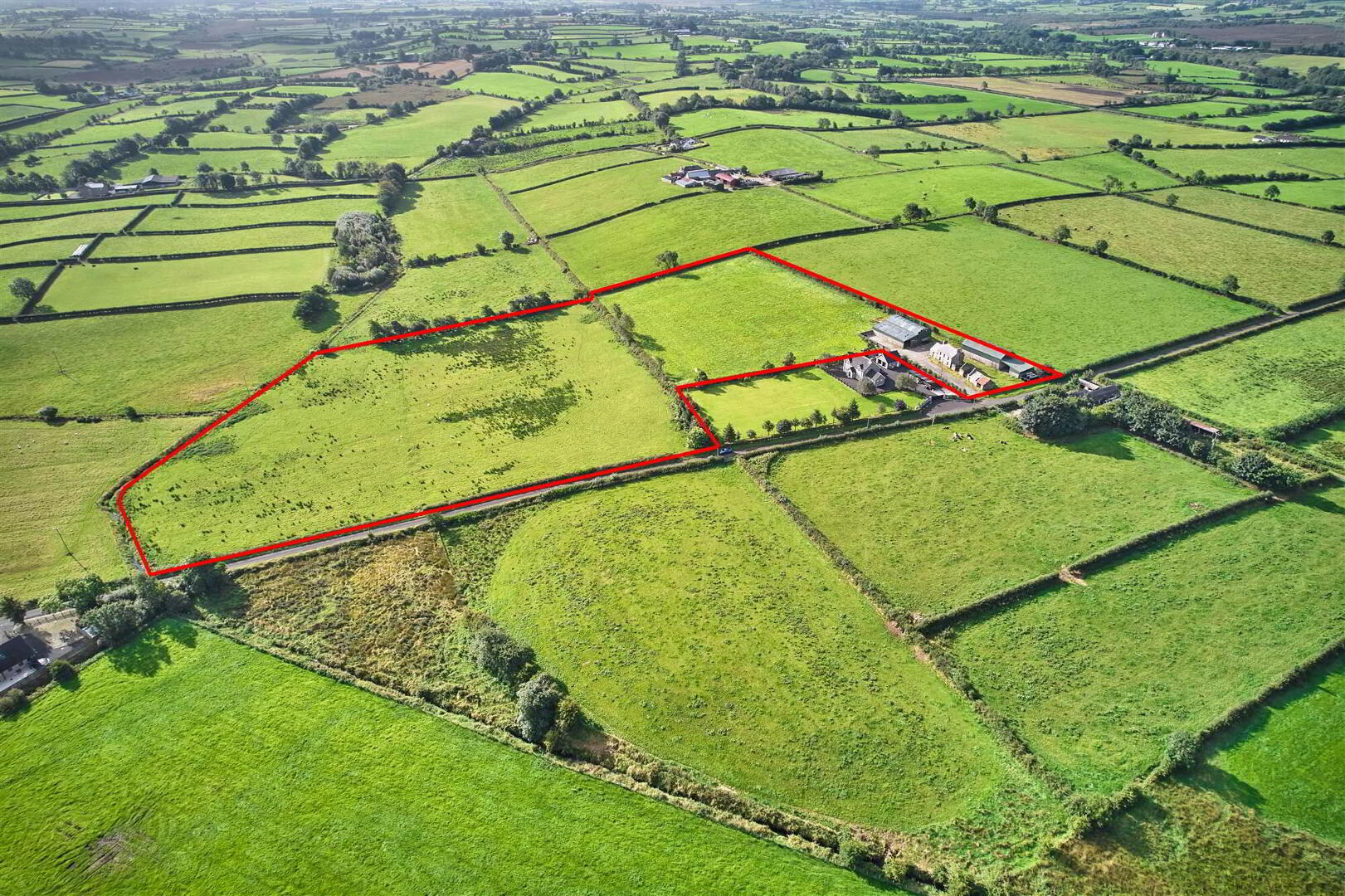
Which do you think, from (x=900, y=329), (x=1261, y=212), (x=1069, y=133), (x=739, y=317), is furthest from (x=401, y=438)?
(x=1069, y=133)

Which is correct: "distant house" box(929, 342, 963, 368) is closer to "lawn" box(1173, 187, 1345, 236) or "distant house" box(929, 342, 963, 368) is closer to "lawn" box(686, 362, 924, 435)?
"lawn" box(686, 362, 924, 435)

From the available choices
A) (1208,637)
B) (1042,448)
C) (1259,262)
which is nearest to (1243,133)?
(1259,262)

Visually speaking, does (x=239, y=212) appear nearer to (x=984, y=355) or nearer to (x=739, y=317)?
(x=739, y=317)

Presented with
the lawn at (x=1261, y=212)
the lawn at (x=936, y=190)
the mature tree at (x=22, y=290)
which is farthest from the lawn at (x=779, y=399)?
the mature tree at (x=22, y=290)

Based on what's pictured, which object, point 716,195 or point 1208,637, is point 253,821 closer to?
point 1208,637

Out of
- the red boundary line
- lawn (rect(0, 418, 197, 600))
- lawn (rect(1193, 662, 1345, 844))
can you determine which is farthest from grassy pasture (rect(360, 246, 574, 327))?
lawn (rect(1193, 662, 1345, 844))

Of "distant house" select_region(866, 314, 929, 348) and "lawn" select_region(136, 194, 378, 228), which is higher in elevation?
"lawn" select_region(136, 194, 378, 228)
